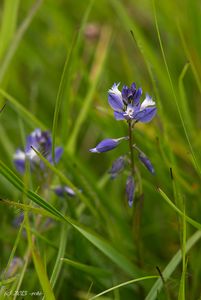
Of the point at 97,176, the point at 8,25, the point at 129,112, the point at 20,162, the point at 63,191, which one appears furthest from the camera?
the point at 97,176

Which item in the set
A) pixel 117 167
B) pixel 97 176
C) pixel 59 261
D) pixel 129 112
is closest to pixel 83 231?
pixel 59 261

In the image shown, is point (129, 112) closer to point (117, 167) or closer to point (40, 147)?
point (117, 167)

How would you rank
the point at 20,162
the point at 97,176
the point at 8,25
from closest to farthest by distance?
the point at 20,162 → the point at 8,25 → the point at 97,176

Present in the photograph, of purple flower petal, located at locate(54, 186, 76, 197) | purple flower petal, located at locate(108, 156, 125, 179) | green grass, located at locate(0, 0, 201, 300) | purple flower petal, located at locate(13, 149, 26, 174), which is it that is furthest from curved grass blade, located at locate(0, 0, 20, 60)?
purple flower petal, located at locate(108, 156, 125, 179)

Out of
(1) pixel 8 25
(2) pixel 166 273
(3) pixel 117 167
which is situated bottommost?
(2) pixel 166 273

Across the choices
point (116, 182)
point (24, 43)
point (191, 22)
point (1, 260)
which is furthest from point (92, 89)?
point (24, 43)

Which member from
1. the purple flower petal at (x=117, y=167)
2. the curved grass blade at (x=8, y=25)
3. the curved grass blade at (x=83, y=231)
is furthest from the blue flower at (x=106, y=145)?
the curved grass blade at (x=8, y=25)

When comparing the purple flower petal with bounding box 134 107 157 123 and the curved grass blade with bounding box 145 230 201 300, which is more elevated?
the purple flower petal with bounding box 134 107 157 123

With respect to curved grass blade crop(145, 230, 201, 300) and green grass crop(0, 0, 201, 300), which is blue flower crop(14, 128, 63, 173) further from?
curved grass blade crop(145, 230, 201, 300)

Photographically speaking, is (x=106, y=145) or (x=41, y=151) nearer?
(x=106, y=145)
